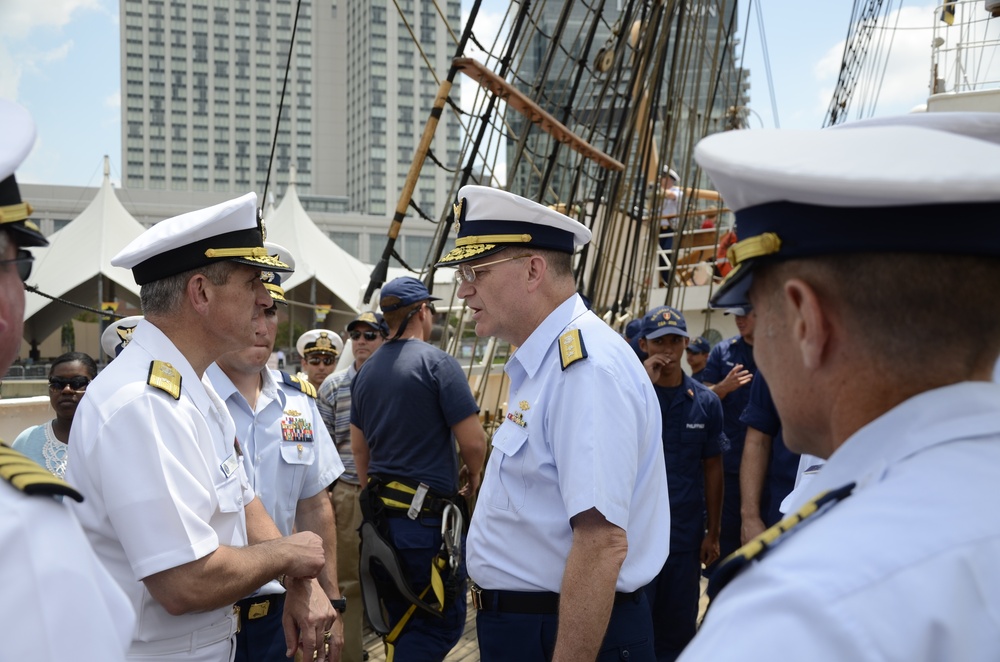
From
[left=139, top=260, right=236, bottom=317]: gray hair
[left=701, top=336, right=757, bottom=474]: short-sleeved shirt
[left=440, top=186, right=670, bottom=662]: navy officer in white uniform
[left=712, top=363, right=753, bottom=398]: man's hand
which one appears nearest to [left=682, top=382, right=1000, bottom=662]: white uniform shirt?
[left=440, top=186, right=670, bottom=662]: navy officer in white uniform

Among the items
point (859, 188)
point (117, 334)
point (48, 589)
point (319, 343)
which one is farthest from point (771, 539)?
point (319, 343)

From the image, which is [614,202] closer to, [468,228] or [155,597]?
[468,228]

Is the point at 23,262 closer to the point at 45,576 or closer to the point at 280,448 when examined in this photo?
the point at 45,576

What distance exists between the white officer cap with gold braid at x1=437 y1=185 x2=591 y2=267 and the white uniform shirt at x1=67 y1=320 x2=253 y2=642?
1.00 metres

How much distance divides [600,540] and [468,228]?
111 centimetres

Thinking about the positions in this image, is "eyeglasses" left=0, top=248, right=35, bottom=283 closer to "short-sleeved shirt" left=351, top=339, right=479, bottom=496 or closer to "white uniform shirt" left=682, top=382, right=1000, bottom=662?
"white uniform shirt" left=682, top=382, right=1000, bottom=662

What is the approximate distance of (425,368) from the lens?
3.82 meters

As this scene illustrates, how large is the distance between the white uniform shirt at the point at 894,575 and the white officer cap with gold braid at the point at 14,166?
38.2 inches

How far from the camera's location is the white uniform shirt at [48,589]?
89cm

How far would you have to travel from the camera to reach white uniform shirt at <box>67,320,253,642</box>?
5.87ft

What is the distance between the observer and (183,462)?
1.91m

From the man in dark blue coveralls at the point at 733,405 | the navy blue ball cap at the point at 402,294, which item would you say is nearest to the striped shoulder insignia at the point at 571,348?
the navy blue ball cap at the point at 402,294

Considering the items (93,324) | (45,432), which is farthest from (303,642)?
(93,324)

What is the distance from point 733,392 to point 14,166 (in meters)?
4.79
